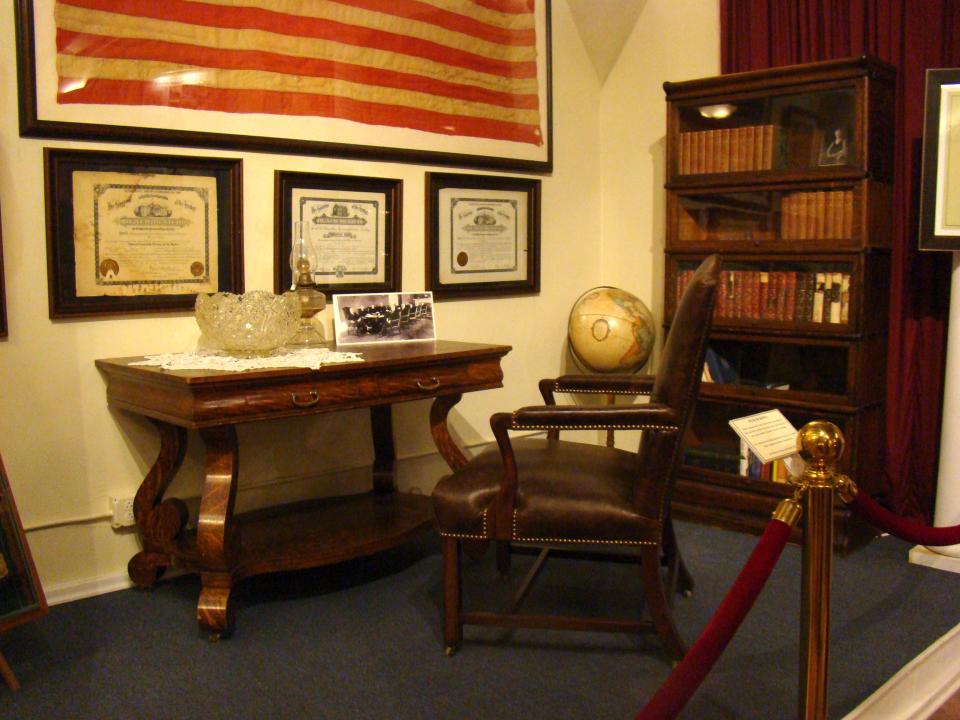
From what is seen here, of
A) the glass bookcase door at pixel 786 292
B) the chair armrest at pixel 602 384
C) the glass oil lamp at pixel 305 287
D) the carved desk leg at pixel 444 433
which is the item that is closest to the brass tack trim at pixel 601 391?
the chair armrest at pixel 602 384

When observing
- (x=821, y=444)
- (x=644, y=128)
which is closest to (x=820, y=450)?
(x=821, y=444)

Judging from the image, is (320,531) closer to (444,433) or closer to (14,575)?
(444,433)

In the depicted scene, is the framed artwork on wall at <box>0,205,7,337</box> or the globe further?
the globe

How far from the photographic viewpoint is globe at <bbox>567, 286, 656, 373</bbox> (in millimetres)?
4062

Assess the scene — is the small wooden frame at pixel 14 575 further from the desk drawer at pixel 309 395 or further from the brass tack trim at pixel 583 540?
the brass tack trim at pixel 583 540

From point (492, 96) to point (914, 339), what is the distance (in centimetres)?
208

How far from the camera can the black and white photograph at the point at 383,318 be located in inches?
130

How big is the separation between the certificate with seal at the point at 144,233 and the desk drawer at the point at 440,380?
800 millimetres

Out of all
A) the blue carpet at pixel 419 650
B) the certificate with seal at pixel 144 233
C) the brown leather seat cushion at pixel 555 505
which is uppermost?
the certificate with seal at pixel 144 233

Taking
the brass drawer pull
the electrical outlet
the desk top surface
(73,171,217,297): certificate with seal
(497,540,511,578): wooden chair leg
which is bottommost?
(497,540,511,578): wooden chair leg

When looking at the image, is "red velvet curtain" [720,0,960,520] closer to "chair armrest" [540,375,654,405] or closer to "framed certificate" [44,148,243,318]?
"chair armrest" [540,375,654,405]

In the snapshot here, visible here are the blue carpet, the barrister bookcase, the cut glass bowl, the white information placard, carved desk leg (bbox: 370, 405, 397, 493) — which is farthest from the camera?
carved desk leg (bbox: 370, 405, 397, 493)

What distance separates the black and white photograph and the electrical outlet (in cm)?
93

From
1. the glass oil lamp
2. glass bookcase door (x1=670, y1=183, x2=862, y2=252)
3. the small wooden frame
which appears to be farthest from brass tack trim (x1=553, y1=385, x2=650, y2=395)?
the small wooden frame
